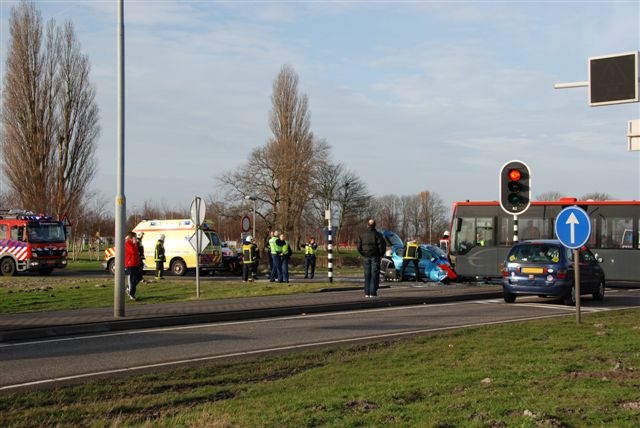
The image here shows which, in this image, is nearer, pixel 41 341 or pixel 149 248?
pixel 41 341

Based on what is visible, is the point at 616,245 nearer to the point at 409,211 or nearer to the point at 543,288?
the point at 543,288

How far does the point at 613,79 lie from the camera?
13227mm

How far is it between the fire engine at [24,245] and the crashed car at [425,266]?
16.7 meters

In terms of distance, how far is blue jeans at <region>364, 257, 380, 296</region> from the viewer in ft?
A: 61.9

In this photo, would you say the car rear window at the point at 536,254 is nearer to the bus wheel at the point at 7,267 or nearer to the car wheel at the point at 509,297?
the car wheel at the point at 509,297

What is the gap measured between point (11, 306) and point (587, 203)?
2044cm

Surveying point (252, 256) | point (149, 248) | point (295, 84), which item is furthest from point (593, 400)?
point (295, 84)

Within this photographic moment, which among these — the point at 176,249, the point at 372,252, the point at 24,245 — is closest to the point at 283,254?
the point at 372,252

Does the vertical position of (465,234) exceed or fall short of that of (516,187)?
it falls short

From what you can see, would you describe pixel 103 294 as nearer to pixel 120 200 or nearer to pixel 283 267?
pixel 283 267

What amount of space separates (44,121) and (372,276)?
38.5 metres

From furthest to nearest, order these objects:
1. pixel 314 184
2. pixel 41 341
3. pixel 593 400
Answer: pixel 314 184 < pixel 41 341 < pixel 593 400

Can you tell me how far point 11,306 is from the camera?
18.9m

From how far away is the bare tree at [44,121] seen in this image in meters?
50.0
